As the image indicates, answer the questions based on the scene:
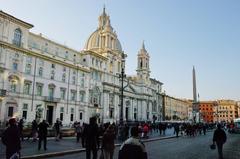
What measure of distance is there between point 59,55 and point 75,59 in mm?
5014

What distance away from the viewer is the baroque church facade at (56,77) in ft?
136

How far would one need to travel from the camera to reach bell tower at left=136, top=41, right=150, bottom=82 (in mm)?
93188

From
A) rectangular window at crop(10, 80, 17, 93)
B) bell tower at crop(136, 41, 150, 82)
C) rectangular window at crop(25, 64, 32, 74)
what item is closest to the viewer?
rectangular window at crop(10, 80, 17, 93)

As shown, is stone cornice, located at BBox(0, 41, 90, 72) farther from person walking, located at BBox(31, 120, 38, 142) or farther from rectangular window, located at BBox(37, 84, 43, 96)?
person walking, located at BBox(31, 120, 38, 142)

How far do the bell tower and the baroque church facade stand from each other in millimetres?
12362

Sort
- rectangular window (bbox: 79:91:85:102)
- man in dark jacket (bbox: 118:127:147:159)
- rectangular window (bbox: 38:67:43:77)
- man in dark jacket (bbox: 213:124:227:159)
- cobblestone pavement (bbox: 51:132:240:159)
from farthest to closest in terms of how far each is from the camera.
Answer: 1. rectangular window (bbox: 79:91:85:102)
2. rectangular window (bbox: 38:67:43:77)
3. cobblestone pavement (bbox: 51:132:240:159)
4. man in dark jacket (bbox: 213:124:227:159)
5. man in dark jacket (bbox: 118:127:147:159)

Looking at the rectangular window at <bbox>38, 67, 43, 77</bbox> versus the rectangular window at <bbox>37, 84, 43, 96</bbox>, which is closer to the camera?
the rectangular window at <bbox>37, 84, 43, 96</bbox>

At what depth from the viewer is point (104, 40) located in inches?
2894

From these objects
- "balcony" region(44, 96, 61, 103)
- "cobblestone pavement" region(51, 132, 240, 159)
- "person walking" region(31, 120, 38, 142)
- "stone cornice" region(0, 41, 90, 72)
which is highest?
"stone cornice" region(0, 41, 90, 72)

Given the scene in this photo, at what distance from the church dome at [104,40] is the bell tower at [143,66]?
46.6 ft

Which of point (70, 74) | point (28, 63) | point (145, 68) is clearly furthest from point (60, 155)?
point (145, 68)

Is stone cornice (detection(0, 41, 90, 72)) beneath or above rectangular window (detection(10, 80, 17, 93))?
above

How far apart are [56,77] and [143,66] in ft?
152

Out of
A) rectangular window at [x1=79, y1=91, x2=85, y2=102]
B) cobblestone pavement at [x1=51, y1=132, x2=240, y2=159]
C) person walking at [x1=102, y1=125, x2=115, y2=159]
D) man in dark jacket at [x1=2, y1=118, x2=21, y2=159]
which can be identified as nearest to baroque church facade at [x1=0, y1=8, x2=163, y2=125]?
rectangular window at [x1=79, y1=91, x2=85, y2=102]
